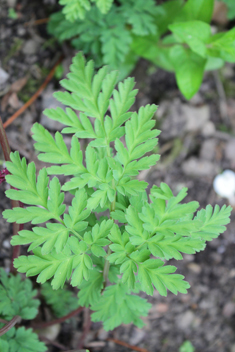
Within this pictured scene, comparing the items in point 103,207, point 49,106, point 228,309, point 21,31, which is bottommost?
point 228,309

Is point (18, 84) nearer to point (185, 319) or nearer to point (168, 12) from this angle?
point (168, 12)

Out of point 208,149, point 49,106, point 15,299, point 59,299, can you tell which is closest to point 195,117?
point 208,149

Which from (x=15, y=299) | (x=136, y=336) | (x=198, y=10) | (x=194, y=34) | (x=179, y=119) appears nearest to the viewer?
(x=15, y=299)

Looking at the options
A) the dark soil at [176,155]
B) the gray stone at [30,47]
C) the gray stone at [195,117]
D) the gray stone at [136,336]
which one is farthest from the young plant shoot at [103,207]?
the gray stone at [195,117]

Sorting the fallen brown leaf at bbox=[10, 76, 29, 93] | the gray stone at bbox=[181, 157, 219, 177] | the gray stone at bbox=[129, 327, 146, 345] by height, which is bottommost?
the gray stone at bbox=[129, 327, 146, 345]

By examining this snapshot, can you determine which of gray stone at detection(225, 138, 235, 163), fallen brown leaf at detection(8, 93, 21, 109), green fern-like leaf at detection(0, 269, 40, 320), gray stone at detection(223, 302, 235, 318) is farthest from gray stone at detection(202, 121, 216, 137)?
green fern-like leaf at detection(0, 269, 40, 320)

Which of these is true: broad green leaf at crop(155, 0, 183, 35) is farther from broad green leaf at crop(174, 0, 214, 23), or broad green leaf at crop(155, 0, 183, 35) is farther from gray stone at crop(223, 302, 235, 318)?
gray stone at crop(223, 302, 235, 318)

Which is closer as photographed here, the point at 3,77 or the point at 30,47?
the point at 3,77

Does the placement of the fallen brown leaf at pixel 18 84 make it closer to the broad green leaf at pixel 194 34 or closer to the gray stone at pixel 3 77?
the gray stone at pixel 3 77
